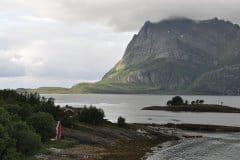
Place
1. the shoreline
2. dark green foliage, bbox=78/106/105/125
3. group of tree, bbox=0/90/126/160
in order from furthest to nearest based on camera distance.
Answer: dark green foliage, bbox=78/106/105/125, the shoreline, group of tree, bbox=0/90/126/160

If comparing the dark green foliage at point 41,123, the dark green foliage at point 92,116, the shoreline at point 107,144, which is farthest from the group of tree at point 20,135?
the dark green foliage at point 92,116

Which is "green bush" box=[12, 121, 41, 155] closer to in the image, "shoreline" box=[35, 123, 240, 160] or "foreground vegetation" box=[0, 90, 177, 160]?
"foreground vegetation" box=[0, 90, 177, 160]

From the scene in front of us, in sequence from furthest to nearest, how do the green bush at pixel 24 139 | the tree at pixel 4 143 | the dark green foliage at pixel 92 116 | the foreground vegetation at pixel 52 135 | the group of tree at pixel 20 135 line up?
the dark green foliage at pixel 92 116 → the green bush at pixel 24 139 → the foreground vegetation at pixel 52 135 → the group of tree at pixel 20 135 → the tree at pixel 4 143

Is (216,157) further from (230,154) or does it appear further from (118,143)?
(118,143)

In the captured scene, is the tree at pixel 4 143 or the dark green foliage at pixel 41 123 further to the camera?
the dark green foliage at pixel 41 123

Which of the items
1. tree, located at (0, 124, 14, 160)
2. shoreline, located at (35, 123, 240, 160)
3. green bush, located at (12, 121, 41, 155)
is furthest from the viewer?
shoreline, located at (35, 123, 240, 160)

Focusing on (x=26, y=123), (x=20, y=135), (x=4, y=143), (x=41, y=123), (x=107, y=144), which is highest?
(x=26, y=123)

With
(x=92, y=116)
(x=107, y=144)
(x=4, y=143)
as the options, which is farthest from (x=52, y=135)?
(x=92, y=116)

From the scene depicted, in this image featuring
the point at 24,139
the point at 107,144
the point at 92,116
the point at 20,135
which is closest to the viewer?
the point at 20,135

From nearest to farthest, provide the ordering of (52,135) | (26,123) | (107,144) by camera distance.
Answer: (26,123)
(52,135)
(107,144)

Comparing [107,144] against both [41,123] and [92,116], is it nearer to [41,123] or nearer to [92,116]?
[41,123]

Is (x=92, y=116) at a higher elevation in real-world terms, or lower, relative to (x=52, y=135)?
higher

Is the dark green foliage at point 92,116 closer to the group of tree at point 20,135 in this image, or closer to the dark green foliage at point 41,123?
the group of tree at point 20,135

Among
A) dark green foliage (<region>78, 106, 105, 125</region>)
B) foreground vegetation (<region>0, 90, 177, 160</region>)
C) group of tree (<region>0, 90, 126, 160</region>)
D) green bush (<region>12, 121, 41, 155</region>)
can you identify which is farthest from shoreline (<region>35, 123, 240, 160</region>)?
green bush (<region>12, 121, 41, 155</region>)
